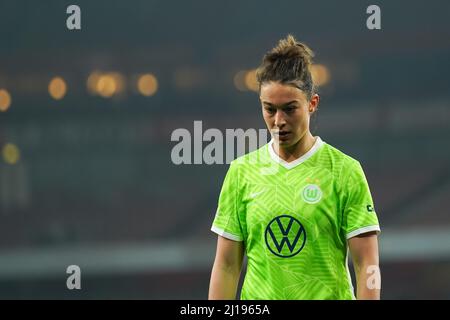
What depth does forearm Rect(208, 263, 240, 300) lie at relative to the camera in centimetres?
207

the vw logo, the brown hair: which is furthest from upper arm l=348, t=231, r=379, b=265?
the brown hair

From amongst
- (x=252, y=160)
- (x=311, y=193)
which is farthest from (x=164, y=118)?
(x=311, y=193)

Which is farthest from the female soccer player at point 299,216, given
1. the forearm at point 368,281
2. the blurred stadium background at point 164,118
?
the blurred stadium background at point 164,118

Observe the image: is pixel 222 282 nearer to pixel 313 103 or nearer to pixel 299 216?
pixel 299 216

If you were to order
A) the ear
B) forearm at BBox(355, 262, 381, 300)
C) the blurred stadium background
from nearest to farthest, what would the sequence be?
forearm at BBox(355, 262, 381, 300) < the ear < the blurred stadium background

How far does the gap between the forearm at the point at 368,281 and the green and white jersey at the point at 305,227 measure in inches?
2.8

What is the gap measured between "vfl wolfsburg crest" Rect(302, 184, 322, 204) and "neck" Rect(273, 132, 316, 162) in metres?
0.10

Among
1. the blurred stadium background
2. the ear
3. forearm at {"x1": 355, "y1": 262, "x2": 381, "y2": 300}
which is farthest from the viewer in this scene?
the blurred stadium background

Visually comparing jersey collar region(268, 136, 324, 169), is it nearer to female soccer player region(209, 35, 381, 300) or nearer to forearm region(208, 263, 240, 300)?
female soccer player region(209, 35, 381, 300)

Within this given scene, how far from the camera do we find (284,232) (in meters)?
2.00

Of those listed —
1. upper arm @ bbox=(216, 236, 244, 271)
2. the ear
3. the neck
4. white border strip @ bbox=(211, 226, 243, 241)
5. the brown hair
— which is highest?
the brown hair

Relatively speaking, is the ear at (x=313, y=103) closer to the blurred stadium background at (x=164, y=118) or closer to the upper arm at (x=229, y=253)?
the upper arm at (x=229, y=253)

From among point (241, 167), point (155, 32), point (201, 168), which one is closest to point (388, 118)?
point (201, 168)

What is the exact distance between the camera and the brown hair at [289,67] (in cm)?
197
